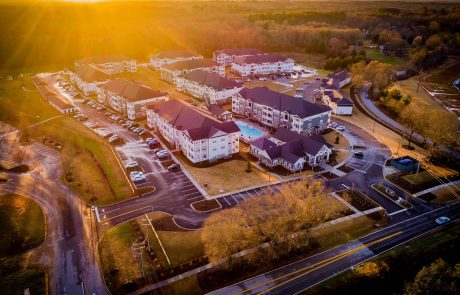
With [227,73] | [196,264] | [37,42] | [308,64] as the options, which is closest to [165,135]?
[196,264]

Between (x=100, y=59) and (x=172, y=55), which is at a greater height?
(x=172, y=55)

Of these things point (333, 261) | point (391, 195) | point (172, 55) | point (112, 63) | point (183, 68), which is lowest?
point (333, 261)

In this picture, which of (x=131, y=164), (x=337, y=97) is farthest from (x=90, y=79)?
(x=337, y=97)

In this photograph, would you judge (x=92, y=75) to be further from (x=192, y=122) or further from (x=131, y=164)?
(x=131, y=164)

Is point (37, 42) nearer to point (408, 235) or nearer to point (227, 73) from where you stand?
point (227, 73)

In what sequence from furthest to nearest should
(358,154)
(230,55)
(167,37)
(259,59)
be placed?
(167,37) → (230,55) → (259,59) → (358,154)
